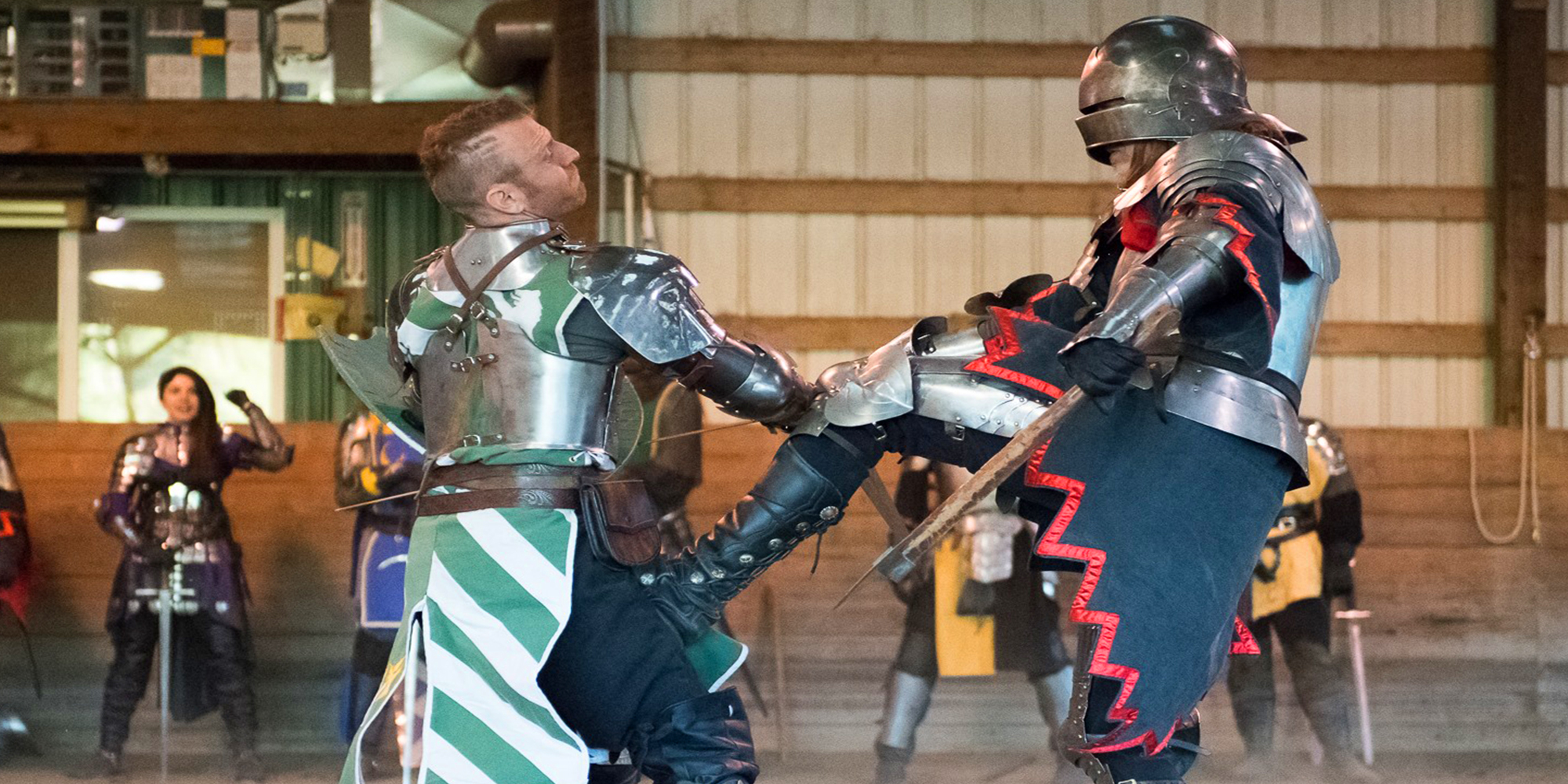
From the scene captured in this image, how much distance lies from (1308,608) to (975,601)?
3.50 ft

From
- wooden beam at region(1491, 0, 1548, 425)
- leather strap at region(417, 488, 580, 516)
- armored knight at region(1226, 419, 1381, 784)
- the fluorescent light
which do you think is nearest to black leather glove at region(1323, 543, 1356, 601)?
armored knight at region(1226, 419, 1381, 784)

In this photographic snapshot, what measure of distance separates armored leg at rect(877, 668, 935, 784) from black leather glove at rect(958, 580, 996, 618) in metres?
0.26

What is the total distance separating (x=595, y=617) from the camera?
97.0 inches

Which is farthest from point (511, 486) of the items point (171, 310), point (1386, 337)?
point (1386, 337)

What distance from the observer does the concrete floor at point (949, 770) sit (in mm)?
5594

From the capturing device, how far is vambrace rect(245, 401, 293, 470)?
585cm

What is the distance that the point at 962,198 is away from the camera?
725cm

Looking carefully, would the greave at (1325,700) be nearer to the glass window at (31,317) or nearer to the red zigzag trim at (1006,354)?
the red zigzag trim at (1006,354)

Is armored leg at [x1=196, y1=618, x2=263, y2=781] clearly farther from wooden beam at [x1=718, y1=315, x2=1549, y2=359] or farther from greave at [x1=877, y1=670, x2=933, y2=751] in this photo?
wooden beam at [x1=718, y1=315, x2=1549, y2=359]

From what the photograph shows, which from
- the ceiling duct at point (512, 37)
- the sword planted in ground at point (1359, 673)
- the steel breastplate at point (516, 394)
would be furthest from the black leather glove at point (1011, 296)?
the ceiling duct at point (512, 37)

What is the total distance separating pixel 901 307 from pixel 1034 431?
4.85 meters

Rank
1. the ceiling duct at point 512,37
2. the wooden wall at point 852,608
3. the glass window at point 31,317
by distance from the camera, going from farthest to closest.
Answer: the glass window at point 31,317, the ceiling duct at point 512,37, the wooden wall at point 852,608

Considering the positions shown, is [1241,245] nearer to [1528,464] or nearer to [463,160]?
[463,160]

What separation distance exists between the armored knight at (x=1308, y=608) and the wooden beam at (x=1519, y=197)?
1831mm
